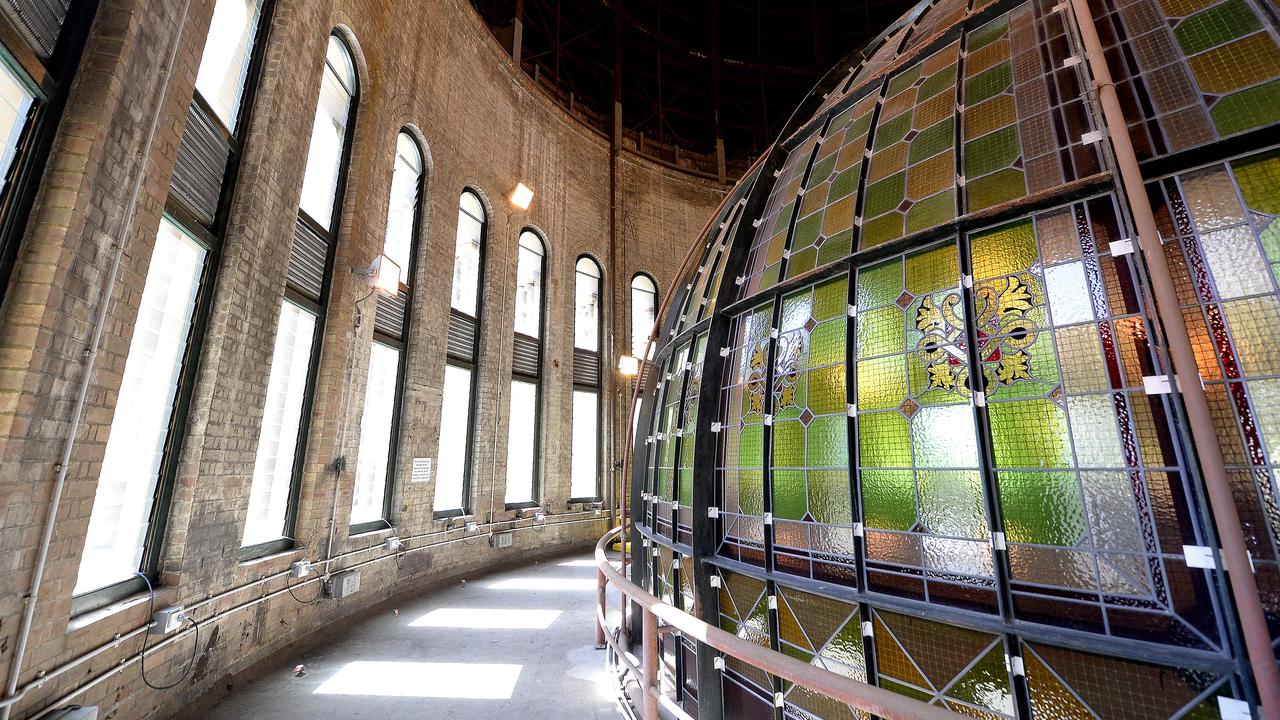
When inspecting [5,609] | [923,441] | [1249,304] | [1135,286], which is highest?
[1135,286]

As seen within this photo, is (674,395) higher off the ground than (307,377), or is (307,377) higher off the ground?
(307,377)

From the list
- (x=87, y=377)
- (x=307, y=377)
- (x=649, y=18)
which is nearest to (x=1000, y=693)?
(x=87, y=377)

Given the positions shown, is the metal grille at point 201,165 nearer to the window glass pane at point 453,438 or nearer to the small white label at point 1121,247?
the window glass pane at point 453,438

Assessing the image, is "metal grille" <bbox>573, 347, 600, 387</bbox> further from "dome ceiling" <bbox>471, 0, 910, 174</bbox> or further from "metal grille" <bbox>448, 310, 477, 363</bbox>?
"dome ceiling" <bbox>471, 0, 910, 174</bbox>

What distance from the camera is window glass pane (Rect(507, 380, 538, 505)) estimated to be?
11.0 m

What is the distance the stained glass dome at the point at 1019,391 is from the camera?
6.26 ft

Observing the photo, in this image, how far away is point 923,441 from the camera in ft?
8.24

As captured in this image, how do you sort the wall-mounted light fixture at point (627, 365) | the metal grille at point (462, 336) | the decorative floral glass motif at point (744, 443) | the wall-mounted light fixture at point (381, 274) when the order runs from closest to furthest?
the decorative floral glass motif at point (744, 443) < the wall-mounted light fixture at point (381, 274) < the metal grille at point (462, 336) < the wall-mounted light fixture at point (627, 365)

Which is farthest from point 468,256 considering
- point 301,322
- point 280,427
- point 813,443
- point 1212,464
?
point 1212,464

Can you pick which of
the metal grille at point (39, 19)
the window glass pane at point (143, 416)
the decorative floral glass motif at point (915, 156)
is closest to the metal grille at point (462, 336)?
the window glass pane at point (143, 416)

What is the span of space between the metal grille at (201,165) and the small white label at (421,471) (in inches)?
188

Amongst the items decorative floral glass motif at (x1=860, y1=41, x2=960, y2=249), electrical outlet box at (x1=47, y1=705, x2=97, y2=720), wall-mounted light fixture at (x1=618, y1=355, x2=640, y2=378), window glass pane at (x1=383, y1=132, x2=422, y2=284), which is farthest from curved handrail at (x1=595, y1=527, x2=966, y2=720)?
wall-mounted light fixture at (x1=618, y1=355, x2=640, y2=378)

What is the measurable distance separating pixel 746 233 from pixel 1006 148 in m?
1.90

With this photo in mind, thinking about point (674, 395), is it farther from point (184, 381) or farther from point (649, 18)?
point (649, 18)
